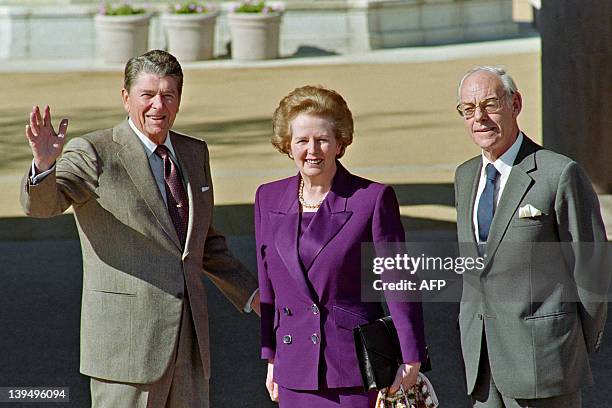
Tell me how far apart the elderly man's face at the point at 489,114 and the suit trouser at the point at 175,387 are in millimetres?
1310

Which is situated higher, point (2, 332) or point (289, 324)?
point (289, 324)

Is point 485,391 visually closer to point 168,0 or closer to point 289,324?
point 289,324

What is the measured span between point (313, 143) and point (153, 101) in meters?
0.62

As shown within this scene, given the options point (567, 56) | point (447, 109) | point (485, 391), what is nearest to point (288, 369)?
point (485, 391)

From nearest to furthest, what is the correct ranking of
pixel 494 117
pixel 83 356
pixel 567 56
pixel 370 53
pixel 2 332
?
pixel 494 117 → pixel 83 356 → pixel 2 332 → pixel 567 56 → pixel 370 53

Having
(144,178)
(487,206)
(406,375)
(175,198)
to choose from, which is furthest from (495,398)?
(144,178)

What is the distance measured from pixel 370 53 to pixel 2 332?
19249 millimetres

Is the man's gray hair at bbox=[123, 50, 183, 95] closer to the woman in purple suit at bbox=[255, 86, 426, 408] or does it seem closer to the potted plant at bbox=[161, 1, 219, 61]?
the woman in purple suit at bbox=[255, 86, 426, 408]

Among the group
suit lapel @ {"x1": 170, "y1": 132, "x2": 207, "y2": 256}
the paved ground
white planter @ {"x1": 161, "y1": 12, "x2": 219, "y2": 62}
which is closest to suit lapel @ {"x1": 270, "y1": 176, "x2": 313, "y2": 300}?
suit lapel @ {"x1": 170, "y1": 132, "x2": 207, "y2": 256}

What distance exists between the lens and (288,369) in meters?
4.36

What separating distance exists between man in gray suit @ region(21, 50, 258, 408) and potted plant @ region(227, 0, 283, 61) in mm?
21008

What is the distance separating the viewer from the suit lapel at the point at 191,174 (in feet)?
14.8

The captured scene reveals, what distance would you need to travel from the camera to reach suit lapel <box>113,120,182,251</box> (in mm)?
4422

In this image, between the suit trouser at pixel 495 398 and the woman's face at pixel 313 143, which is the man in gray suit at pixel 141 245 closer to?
the woman's face at pixel 313 143
